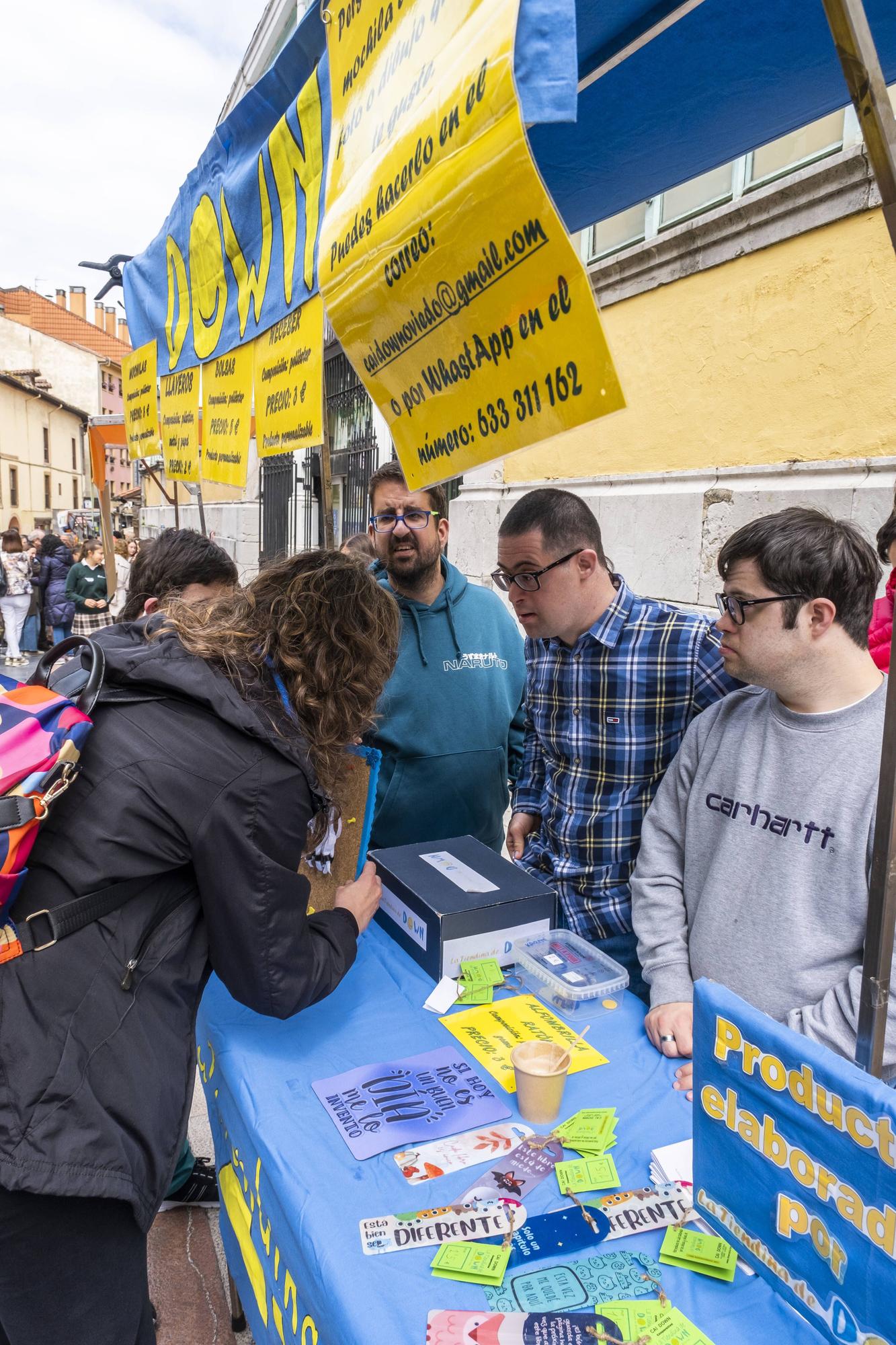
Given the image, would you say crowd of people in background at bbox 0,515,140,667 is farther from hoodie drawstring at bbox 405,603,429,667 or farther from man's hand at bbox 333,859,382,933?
man's hand at bbox 333,859,382,933

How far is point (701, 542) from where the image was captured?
14.6 ft

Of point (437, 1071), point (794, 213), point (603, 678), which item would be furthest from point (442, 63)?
point (794, 213)

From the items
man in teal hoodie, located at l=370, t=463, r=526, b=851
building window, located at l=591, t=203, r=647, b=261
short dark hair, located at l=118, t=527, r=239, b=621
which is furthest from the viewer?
building window, located at l=591, t=203, r=647, b=261

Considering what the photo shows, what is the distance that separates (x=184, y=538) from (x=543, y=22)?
209 centimetres

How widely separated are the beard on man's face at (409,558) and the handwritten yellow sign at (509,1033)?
132 cm

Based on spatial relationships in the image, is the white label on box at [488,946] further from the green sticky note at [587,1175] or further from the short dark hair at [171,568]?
the short dark hair at [171,568]

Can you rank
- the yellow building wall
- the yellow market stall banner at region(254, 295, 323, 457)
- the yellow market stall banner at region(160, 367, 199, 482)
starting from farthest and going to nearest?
the yellow market stall banner at region(160, 367, 199, 482) → the yellow building wall → the yellow market stall banner at region(254, 295, 323, 457)

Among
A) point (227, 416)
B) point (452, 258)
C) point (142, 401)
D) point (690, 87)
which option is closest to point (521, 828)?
point (452, 258)

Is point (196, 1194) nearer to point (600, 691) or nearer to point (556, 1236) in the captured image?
point (556, 1236)

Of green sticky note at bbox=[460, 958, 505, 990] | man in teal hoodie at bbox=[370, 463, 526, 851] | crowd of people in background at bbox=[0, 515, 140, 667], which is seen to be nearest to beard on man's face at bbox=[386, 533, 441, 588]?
man in teal hoodie at bbox=[370, 463, 526, 851]

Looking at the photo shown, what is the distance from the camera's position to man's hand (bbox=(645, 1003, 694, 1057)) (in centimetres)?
152

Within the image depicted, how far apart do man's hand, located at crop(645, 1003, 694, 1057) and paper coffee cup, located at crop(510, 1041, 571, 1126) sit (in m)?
0.26

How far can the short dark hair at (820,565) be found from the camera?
1.49 metres

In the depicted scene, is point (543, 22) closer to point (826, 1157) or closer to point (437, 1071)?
point (826, 1157)
